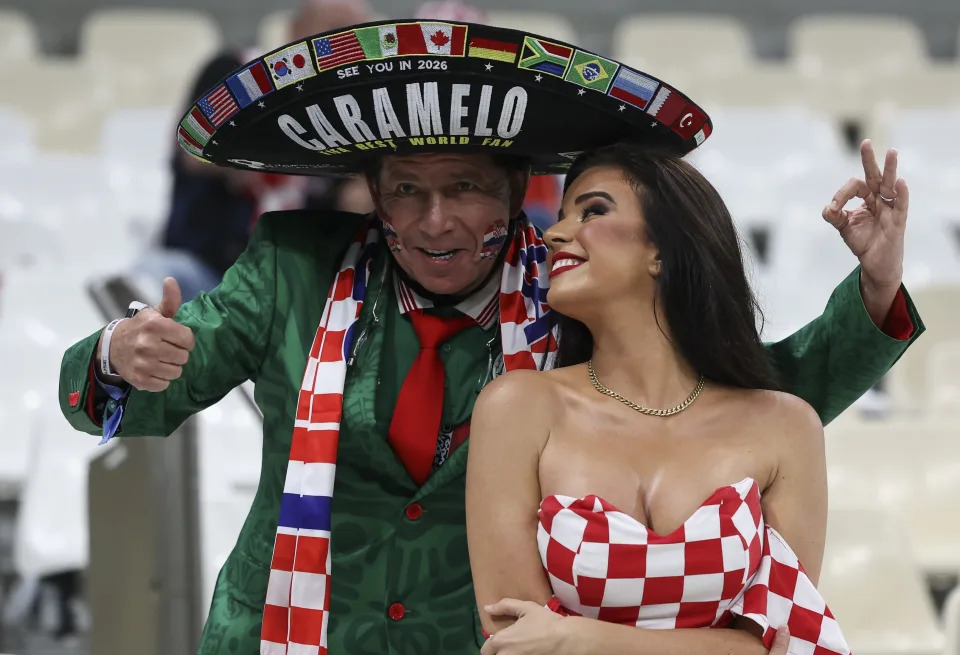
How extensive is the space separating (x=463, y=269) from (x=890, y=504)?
2.17m

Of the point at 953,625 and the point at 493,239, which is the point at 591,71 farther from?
the point at 953,625

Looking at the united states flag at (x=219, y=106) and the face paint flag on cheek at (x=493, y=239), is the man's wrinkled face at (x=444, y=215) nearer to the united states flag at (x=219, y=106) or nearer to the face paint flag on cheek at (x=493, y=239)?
the face paint flag on cheek at (x=493, y=239)

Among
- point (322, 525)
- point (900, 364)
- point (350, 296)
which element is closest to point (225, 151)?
point (350, 296)

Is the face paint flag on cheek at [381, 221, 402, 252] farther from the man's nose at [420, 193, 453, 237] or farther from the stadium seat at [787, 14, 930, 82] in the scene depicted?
the stadium seat at [787, 14, 930, 82]

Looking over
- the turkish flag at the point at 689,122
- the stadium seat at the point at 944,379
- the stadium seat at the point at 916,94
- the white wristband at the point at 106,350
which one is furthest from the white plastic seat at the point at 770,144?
the white wristband at the point at 106,350

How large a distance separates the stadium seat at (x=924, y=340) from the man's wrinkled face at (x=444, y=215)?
265 centimetres

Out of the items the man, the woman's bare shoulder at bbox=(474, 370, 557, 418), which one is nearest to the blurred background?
the man

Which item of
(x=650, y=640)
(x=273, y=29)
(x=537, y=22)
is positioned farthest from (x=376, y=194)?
(x=537, y=22)

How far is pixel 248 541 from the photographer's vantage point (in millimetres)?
2111

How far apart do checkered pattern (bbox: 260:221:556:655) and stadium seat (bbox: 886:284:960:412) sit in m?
2.60

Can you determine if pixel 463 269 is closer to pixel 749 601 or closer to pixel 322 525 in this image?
pixel 322 525

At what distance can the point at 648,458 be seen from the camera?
69.6 inches

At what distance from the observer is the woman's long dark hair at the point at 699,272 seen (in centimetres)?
183

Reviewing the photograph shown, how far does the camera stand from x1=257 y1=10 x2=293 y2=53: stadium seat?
639 cm
